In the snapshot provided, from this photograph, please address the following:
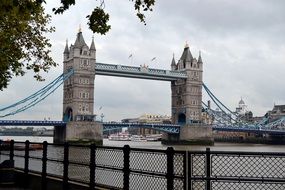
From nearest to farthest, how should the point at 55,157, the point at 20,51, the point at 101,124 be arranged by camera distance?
the point at 55,157 < the point at 20,51 < the point at 101,124

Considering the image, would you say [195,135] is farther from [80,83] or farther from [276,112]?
[276,112]

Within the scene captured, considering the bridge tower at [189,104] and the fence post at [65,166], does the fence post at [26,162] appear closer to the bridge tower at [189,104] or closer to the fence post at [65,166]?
the fence post at [65,166]

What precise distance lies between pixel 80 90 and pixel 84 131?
1084 cm

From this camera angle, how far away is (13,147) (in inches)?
411

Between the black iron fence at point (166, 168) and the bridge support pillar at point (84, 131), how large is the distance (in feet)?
217

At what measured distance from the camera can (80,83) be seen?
84.1 metres

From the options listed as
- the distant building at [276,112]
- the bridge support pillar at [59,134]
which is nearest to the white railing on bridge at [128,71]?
the bridge support pillar at [59,134]

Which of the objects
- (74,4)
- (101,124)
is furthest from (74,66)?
(74,4)

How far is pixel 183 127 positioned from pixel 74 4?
83658mm

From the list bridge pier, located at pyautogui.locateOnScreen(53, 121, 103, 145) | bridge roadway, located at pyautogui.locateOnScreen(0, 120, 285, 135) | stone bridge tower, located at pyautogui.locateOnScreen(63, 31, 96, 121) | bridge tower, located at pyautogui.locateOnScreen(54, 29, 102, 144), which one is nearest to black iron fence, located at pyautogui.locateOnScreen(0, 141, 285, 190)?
bridge roadway, located at pyautogui.locateOnScreen(0, 120, 285, 135)

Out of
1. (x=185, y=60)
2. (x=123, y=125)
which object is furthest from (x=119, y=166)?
(x=185, y=60)

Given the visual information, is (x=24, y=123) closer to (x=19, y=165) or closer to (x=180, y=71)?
(x=180, y=71)

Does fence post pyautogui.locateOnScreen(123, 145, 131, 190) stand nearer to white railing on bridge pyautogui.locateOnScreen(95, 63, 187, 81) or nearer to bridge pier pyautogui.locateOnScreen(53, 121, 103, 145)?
bridge pier pyautogui.locateOnScreen(53, 121, 103, 145)

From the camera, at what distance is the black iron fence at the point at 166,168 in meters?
5.25
